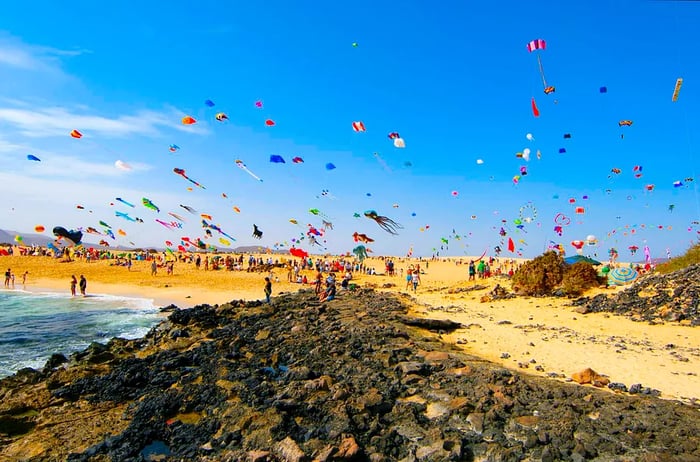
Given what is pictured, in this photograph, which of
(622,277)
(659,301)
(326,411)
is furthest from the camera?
(622,277)

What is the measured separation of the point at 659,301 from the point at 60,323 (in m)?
30.1

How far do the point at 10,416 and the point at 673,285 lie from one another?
80.0 feet

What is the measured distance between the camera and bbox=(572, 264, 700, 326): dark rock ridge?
15.5 metres

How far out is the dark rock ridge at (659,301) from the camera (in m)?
15.5

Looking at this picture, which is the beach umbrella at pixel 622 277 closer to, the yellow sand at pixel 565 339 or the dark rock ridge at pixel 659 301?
the dark rock ridge at pixel 659 301

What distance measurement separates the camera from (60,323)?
22125mm

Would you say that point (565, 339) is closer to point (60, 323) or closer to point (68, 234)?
point (60, 323)

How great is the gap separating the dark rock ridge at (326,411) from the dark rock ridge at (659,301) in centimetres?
977

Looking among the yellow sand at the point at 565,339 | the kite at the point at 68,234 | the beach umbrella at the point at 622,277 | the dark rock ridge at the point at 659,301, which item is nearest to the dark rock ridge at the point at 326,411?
the yellow sand at the point at 565,339

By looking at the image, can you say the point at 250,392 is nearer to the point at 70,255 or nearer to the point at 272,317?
the point at 272,317

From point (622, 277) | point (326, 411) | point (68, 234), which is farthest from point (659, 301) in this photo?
point (68, 234)

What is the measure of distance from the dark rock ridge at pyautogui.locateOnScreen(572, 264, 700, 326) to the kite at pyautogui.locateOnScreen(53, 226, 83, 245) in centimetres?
5310

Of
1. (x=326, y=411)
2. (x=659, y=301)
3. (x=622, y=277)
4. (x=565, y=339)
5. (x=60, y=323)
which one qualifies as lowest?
(x=60, y=323)

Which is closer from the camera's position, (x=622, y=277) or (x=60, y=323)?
(x=60, y=323)
